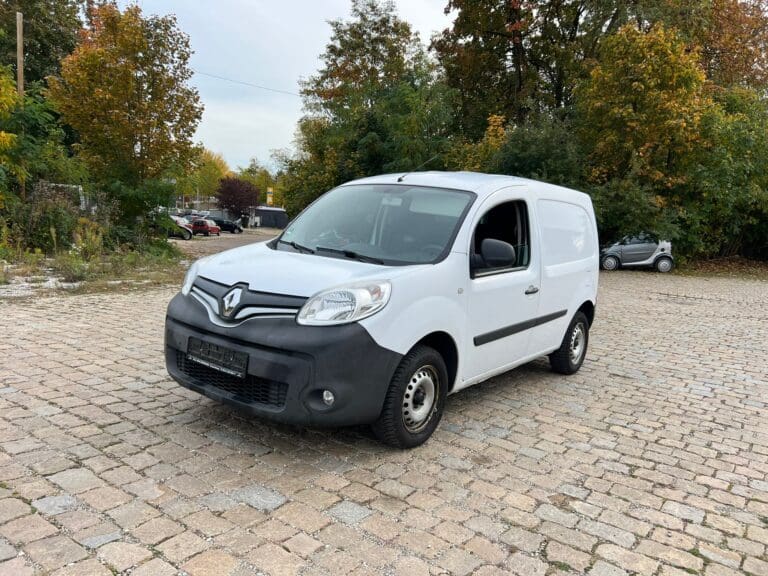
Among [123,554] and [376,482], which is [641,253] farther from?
[123,554]

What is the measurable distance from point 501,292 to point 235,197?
197ft

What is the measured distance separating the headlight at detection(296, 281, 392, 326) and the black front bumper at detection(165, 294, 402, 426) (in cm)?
5

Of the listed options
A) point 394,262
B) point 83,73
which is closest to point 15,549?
point 394,262

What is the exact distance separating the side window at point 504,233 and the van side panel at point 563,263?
24 cm

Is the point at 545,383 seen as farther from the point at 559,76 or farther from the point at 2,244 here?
the point at 559,76

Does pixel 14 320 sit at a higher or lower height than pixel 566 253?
lower

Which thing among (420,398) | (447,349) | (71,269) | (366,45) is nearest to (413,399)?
(420,398)

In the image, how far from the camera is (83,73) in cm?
1548

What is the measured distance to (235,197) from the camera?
61406mm

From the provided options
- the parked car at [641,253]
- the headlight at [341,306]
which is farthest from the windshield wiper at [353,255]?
the parked car at [641,253]

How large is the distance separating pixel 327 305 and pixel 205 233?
137 feet

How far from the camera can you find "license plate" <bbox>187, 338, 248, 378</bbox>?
3.59 m

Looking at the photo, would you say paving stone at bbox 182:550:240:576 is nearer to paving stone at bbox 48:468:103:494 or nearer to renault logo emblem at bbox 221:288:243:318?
paving stone at bbox 48:468:103:494

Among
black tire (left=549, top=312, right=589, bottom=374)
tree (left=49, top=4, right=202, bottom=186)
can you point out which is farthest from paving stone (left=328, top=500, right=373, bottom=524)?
tree (left=49, top=4, right=202, bottom=186)
